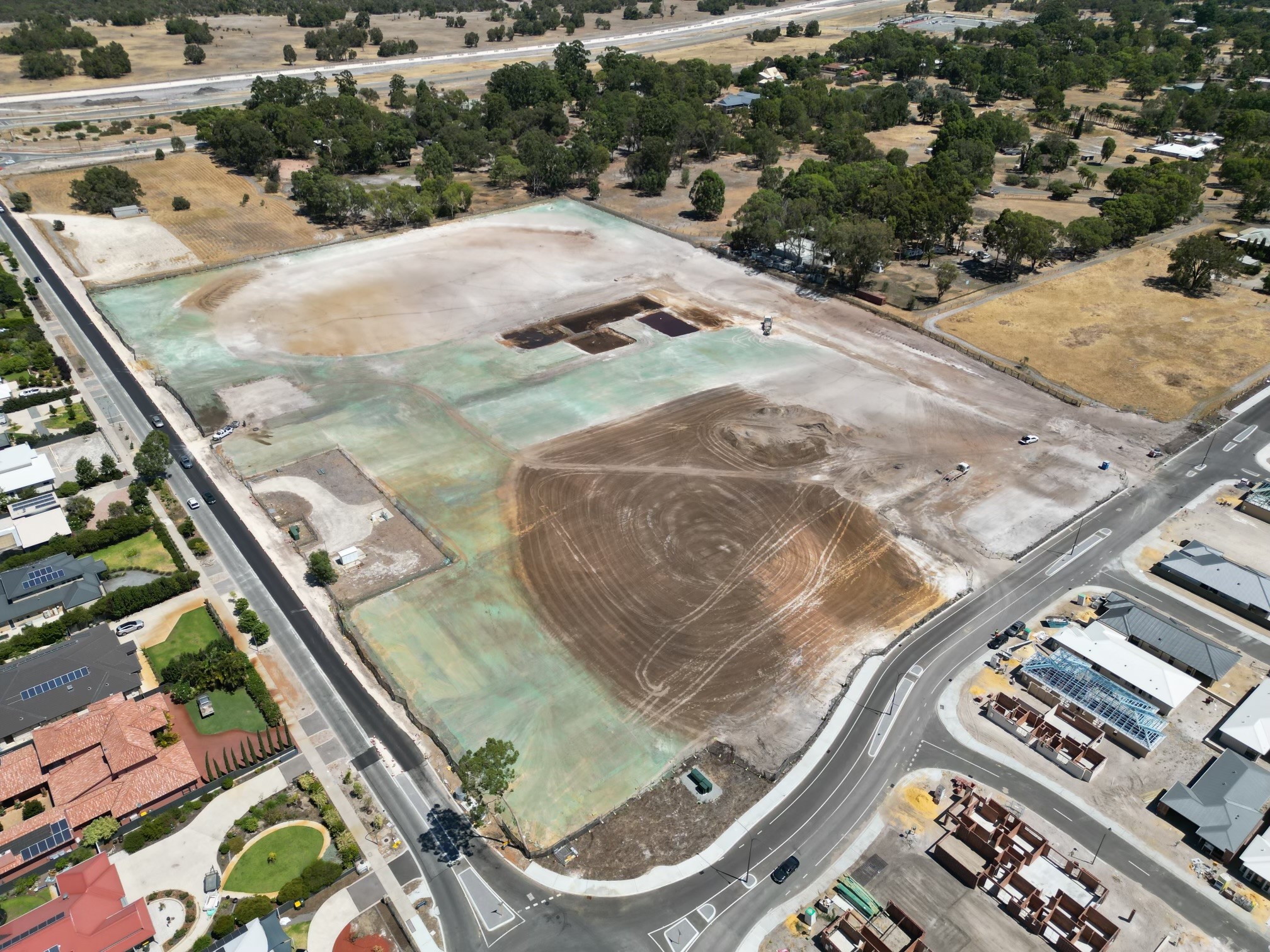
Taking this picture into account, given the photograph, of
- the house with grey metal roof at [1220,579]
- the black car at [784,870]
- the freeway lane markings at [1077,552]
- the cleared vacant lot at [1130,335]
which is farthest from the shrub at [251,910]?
the cleared vacant lot at [1130,335]

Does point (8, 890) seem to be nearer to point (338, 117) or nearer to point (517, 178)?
point (517, 178)

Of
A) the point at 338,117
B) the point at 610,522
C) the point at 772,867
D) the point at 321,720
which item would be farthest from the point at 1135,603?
the point at 338,117

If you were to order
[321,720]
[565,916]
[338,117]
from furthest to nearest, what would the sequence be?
[338,117]
[321,720]
[565,916]

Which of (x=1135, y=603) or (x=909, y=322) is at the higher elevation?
(x=909, y=322)

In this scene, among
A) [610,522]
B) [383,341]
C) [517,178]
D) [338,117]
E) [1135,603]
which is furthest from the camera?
[338,117]

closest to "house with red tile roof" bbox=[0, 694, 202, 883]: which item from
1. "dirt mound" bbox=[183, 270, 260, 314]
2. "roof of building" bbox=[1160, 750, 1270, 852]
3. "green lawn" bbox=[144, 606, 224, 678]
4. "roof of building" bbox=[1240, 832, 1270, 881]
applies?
"green lawn" bbox=[144, 606, 224, 678]

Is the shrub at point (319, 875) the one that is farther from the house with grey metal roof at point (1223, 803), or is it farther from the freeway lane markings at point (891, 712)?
the house with grey metal roof at point (1223, 803)

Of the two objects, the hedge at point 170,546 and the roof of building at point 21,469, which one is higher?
the roof of building at point 21,469

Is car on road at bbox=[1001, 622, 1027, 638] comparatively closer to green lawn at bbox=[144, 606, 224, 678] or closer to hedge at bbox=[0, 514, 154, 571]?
green lawn at bbox=[144, 606, 224, 678]
